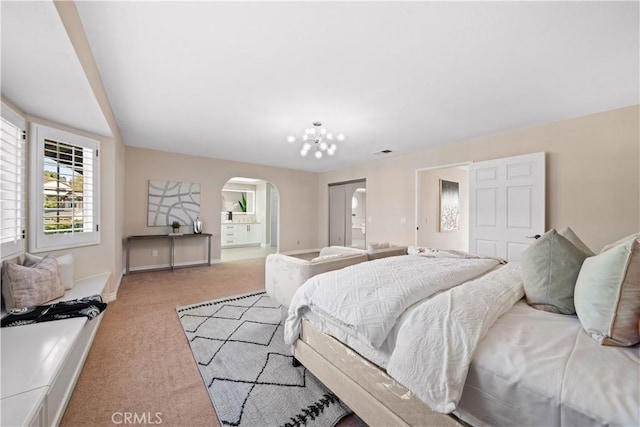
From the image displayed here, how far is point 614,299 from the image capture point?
96 centimetres

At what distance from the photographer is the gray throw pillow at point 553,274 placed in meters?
1.25

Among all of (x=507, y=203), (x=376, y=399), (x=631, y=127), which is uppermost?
(x=631, y=127)

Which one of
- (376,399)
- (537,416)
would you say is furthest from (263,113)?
(537,416)

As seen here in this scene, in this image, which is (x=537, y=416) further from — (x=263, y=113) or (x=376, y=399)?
(x=263, y=113)

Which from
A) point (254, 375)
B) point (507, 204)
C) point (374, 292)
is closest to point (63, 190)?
point (254, 375)

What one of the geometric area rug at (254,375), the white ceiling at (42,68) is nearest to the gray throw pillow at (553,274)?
the geometric area rug at (254,375)

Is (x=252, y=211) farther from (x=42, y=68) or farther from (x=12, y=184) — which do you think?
(x=42, y=68)

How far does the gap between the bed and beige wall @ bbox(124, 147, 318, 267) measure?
4.70m

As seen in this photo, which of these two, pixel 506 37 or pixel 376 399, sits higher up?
pixel 506 37

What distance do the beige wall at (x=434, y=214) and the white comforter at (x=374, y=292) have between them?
332cm

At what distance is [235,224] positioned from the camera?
8.34m

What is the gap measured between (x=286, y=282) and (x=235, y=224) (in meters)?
6.42

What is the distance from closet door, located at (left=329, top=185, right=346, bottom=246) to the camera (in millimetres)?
7062

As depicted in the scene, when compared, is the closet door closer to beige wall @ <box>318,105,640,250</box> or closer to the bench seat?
beige wall @ <box>318,105,640,250</box>
